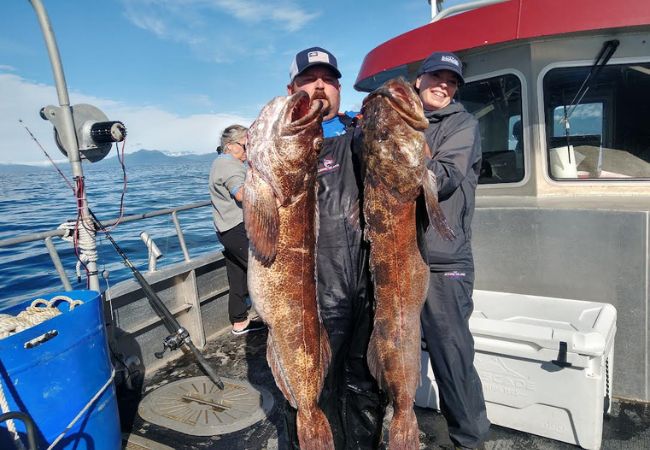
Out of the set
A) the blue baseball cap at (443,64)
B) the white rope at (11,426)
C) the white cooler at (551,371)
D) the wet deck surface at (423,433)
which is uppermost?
the blue baseball cap at (443,64)

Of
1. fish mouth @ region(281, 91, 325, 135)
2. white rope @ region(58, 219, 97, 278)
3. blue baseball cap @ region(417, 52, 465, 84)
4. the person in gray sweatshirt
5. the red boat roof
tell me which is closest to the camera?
fish mouth @ region(281, 91, 325, 135)

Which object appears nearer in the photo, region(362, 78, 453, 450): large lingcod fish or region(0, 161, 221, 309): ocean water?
region(362, 78, 453, 450): large lingcod fish

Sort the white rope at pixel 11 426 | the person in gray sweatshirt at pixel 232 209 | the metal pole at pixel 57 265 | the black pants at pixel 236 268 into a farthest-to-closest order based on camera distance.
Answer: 1. the black pants at pixel 236 268
2. the person in gray sweatshirt at pixel 232 209
3. the metal pole at pixel 57 265
4. the white rope at pixel 11 426

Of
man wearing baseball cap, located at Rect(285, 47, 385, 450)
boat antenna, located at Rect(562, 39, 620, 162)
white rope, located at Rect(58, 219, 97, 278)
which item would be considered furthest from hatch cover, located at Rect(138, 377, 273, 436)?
boat antenna, located at Rect(562, 39, 620, 162)

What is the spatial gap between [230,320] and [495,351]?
4.02 m

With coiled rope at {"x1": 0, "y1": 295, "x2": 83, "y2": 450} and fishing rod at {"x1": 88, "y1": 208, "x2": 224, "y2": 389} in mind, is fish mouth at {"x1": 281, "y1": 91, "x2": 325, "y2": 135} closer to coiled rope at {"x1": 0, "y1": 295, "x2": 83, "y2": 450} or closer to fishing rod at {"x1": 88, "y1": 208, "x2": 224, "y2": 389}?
coiled rope at {"x1": 0, "y1": 295, "x2": 83, "y2": 450}

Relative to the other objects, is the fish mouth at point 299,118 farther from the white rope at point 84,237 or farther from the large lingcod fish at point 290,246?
the white rope at point 84,237

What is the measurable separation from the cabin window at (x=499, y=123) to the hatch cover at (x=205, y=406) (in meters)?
3.56

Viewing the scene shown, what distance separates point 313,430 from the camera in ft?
8.45

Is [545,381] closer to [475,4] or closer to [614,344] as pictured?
[614,344]

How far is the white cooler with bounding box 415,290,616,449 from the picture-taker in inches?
128

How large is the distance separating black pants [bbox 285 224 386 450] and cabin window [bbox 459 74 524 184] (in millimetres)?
3003

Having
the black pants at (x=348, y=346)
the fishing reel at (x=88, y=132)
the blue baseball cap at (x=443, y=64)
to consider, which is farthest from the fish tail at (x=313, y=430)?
the fishing reel at (x=88, y=132)

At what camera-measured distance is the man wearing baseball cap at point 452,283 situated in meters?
3.03
